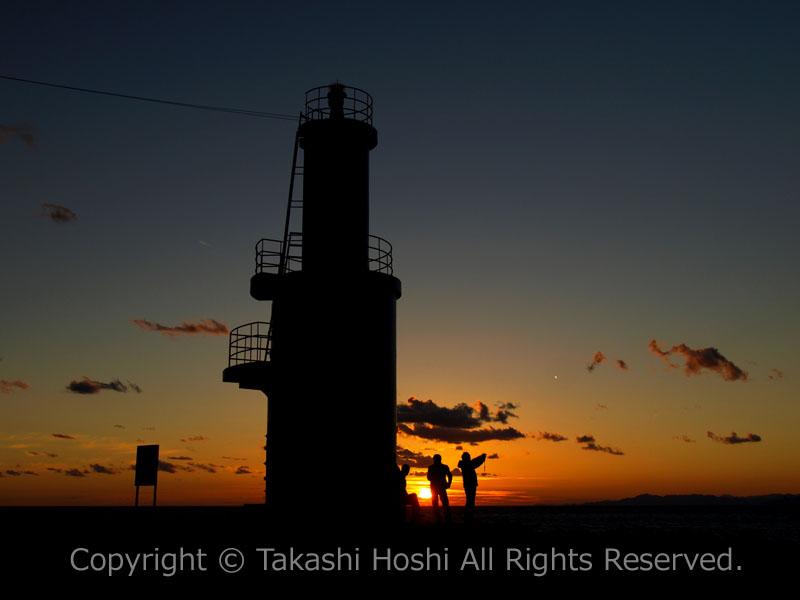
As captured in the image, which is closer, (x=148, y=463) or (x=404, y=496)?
(x=148, y=463)

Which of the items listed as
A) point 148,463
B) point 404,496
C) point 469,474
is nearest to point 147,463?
point 148,463

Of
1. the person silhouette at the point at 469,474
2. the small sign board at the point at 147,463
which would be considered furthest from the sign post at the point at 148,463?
the person silhouette at the point at 469,474

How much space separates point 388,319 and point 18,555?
12.3m

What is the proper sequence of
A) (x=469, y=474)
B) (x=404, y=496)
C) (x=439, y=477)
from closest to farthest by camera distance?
(x=469, y=474) < (x=439, y=477) < (x=404, y=496)

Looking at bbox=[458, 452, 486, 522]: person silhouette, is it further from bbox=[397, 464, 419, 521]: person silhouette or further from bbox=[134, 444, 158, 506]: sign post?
bbox=[134, 444, 158, 506]: sign post

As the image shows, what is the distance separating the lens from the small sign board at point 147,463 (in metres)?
21.1

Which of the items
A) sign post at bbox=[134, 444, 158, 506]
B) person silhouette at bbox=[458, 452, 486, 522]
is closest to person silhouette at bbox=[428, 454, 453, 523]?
person silhouette at bbox=[458, 452, 486, 522]

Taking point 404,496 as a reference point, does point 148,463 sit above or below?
above

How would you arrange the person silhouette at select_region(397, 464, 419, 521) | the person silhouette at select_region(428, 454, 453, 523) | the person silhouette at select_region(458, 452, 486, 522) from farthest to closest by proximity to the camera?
the person silhouette at select_region(397, 464, 419, 521) → the person silhouette at select_region(428, 454, 453, 523) → the person silhouette at select_region(458, 452, 486, 522)

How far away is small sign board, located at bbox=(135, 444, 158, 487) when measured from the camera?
830 inches

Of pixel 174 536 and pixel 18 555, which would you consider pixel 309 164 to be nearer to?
pixel 174 536

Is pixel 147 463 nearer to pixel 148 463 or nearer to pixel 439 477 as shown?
pixel 148 463

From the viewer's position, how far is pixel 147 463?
21125 millimetres

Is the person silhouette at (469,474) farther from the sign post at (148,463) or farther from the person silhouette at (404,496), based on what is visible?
the sign post at (148,463)
